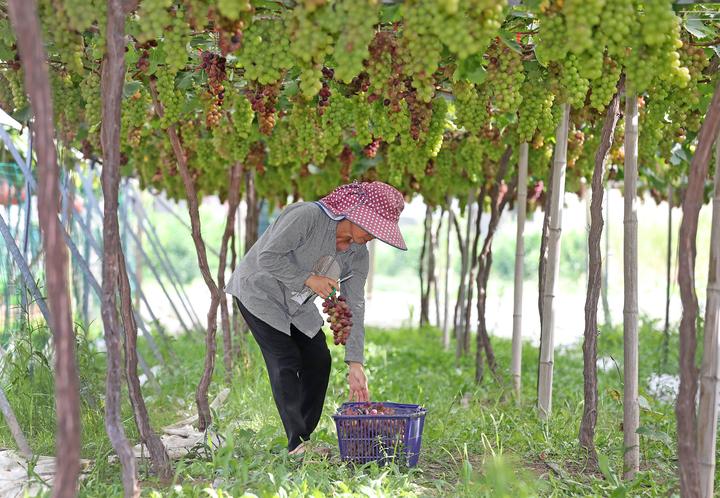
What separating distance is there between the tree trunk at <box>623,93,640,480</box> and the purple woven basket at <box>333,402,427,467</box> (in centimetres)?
91

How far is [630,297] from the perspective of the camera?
3619 millimetres

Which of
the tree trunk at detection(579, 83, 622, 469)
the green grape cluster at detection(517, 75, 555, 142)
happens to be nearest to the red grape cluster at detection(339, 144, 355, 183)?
the green grape cluster at detection(517, 75, 555, 142)

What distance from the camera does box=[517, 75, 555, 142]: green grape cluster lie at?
4.07m

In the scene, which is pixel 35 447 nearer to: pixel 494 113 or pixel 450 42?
pixel 450 42

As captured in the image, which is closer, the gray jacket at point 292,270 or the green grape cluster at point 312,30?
the green grape cluster at point 312,30

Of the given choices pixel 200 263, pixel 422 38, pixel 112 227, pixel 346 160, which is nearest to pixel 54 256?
pixel 112 227

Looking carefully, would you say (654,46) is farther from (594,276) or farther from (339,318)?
(339,318)

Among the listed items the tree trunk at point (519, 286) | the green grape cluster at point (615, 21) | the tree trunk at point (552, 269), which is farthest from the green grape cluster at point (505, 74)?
the tree trunk at point (519, 286)

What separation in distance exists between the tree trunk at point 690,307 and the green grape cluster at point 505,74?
0.89 metres

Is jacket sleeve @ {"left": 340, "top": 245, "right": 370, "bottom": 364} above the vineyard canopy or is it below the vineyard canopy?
below

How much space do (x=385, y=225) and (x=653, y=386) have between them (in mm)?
4317

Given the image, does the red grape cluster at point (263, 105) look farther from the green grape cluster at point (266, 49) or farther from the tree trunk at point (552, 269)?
Result: the tree trunk at point (552, 269)

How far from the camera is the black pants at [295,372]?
389 centimetres

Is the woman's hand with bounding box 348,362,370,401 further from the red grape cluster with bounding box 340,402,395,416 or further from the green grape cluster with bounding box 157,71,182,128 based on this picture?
the green grape cluster with bounding box 157,71,182,128
